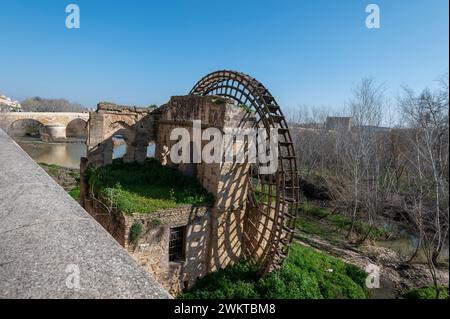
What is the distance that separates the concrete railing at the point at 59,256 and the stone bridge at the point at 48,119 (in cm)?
3436

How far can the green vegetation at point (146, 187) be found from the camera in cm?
942

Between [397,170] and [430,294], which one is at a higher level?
[397,170]

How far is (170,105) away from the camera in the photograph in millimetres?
14578

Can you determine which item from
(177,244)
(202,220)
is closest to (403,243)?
(202,220)

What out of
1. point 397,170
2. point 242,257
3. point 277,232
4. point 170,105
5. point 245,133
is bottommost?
point 242,257

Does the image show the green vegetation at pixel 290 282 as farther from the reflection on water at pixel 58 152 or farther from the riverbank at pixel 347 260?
the reflection on water at pixel 58 152

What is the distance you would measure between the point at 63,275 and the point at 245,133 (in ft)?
30.1

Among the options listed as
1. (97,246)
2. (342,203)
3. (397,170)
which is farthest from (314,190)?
(97,246)

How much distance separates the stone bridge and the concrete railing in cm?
3436

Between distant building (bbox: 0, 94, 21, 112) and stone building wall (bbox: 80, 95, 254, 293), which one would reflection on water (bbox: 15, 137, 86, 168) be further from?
stone building wall (bbox: 80, 95, 254, 293)

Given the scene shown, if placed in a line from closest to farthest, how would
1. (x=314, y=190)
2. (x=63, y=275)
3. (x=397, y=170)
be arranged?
(x=63, y=275) < (x=397, y=170) < (x=314, y=190)

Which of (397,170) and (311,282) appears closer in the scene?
(311,282)

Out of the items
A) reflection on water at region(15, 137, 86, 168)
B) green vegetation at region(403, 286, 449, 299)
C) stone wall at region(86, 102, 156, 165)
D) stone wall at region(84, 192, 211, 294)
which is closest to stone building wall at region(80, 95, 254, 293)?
stone wall at region(84, 192, 211, 294)

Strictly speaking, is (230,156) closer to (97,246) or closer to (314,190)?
(97,246)
